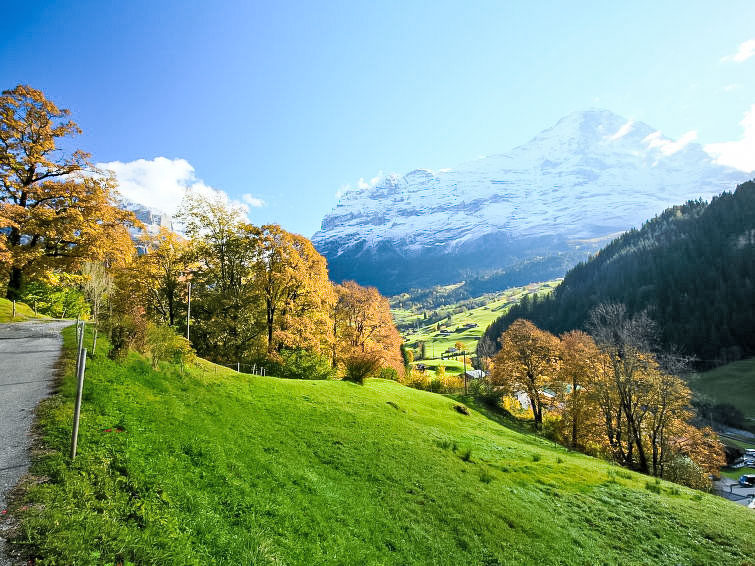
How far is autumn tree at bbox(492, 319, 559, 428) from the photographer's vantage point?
5203 cm

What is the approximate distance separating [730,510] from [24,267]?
47.9 metres

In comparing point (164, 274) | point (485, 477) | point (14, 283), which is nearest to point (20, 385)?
point (485, 477)

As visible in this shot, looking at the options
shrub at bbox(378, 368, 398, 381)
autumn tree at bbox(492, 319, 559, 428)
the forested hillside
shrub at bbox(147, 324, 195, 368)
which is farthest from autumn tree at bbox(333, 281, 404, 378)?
the forested hillside

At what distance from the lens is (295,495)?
35.0 feet

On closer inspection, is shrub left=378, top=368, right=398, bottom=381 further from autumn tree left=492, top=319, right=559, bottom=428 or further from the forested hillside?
the forested hillside

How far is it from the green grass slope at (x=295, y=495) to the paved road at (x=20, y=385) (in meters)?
0.41

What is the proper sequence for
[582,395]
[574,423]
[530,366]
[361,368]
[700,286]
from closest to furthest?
[361,368], [582,395], [574,423], [530,366], [700,286]

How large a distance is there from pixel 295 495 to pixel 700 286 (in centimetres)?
22257

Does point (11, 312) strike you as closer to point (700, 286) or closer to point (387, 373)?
point (387, 373)

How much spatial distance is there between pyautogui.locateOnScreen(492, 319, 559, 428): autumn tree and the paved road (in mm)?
52941

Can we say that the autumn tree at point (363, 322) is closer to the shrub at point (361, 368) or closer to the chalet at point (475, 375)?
the shrub at point (361, 368)

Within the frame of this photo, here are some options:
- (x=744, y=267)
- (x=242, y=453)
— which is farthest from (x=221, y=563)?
(x=744, y=267)

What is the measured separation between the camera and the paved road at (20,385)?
7785mm

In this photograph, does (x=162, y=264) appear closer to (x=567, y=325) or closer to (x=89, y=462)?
(x=89, y=462)
